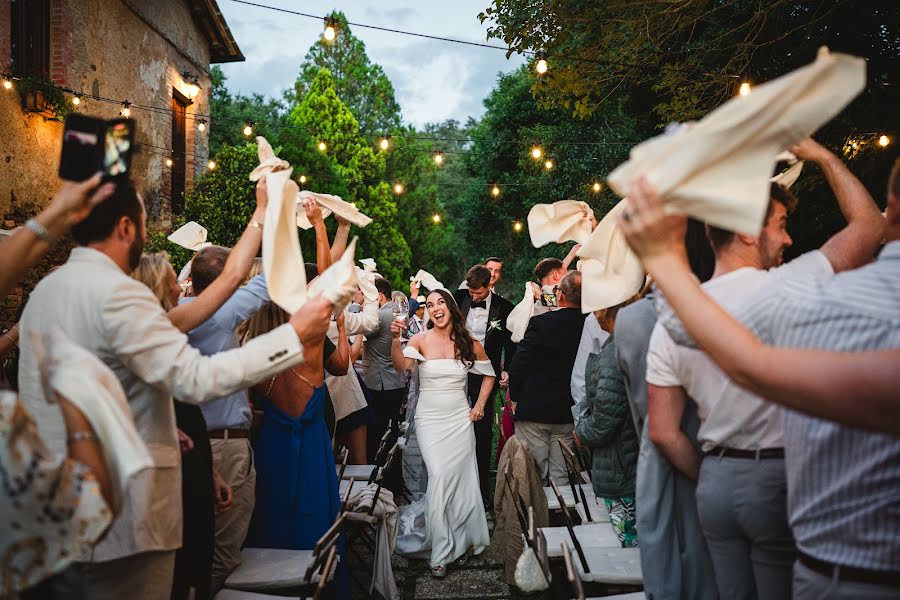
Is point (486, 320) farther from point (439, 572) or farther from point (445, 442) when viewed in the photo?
point (439, 572)

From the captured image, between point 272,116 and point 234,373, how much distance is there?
4117cm

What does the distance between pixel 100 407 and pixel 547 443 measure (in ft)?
13.7

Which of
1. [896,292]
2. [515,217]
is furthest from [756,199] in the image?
[515,217]

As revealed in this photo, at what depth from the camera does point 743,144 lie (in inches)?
52.4

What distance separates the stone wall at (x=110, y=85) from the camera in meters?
8.90

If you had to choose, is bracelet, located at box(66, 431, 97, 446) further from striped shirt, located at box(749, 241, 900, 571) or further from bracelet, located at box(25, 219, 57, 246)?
striped shirt, located at box(749, 241, 900, 571)

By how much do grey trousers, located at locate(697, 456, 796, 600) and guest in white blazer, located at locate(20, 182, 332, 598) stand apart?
134 centimetres

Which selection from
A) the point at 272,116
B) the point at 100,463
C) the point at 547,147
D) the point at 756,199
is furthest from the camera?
the point at 272,116

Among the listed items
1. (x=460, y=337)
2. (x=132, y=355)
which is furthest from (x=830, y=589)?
(x=460, y=337)

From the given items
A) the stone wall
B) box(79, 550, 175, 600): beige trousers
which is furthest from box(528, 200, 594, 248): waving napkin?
the stone wall

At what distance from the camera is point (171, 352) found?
192 cm

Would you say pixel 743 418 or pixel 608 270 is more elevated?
pixel 608 270

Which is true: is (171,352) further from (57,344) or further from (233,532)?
(233,532)

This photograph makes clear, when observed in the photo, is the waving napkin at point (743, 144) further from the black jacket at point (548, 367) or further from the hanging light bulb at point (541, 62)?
the hanging light bulb at point (541, 62)
